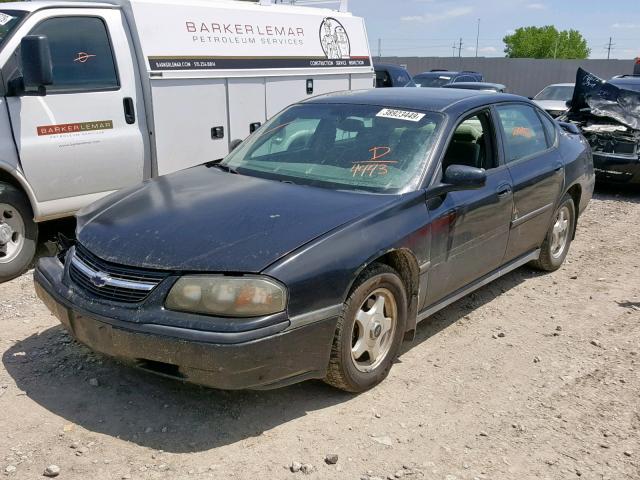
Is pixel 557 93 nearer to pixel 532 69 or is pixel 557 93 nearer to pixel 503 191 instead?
pixel 503 191

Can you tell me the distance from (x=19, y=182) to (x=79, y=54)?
49.1 inches

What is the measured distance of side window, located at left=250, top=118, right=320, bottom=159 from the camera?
4.56 m

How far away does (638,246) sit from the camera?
700 centimetres

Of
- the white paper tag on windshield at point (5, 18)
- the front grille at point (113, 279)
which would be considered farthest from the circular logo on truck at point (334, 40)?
the front grille at point (113, 279)

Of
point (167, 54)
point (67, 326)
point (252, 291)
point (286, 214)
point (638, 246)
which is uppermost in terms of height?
point (167, 54)

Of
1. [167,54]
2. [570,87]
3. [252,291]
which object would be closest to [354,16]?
[167,54]

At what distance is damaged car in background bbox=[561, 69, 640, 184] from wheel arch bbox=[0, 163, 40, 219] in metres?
7.61

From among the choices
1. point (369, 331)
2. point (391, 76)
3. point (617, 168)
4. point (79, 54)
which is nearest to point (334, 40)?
point (79, 54)

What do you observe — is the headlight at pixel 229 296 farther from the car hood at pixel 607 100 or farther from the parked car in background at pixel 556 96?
the parked car in background at pixel 556 96

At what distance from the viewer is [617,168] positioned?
9438mm

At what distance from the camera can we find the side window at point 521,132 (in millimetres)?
4895

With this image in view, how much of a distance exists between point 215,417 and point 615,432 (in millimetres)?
2056

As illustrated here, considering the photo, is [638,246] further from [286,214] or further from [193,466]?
[193,466]

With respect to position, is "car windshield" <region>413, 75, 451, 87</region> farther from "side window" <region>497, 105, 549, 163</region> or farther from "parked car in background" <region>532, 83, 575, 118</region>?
"side window" <region>497, 105, 549, 163</region>
